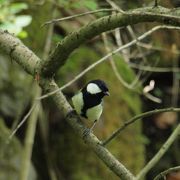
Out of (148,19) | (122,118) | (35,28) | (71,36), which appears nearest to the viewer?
(148,19)

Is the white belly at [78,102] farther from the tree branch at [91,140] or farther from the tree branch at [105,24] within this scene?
the tree branch at [105,24]

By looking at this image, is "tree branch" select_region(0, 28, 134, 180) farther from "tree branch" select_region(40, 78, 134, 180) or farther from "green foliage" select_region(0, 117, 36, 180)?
"green foliage" select_region(0, 117, 36, 180)

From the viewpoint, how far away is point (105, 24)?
1560 millimetres

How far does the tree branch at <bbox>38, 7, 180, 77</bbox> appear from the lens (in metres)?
1.43

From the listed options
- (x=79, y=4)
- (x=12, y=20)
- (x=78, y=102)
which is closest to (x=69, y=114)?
(x=78, y=102)

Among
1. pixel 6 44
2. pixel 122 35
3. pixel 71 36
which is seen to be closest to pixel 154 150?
pixel 122 35

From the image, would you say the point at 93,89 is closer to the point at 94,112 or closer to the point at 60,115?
the point at 94,112

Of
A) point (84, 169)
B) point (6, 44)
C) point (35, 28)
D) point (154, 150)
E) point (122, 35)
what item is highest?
point (6, 44)

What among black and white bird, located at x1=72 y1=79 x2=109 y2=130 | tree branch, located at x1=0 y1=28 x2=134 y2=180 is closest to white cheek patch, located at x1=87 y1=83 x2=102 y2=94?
black and white bird, located at x1=72 y1=79 x2=109 y2=130

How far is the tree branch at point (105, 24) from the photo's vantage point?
1.43m

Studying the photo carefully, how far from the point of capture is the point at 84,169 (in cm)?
422

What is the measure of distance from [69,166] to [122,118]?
63 cm

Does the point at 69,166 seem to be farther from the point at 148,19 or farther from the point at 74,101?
the point at 148,19

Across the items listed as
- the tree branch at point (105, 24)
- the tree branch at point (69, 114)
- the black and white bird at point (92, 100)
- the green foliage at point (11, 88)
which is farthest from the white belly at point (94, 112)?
the green foliage at point (11, 88)
